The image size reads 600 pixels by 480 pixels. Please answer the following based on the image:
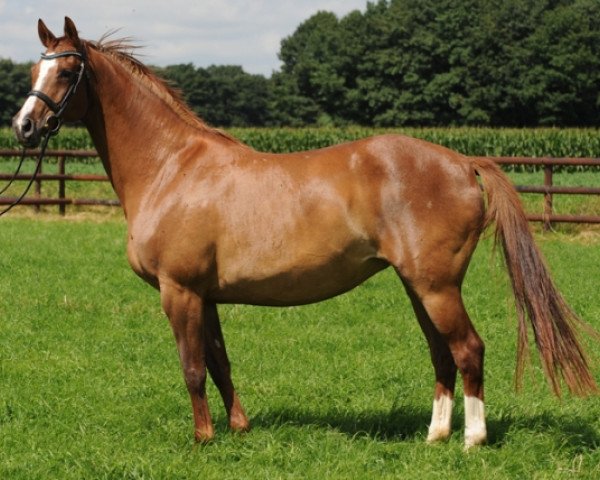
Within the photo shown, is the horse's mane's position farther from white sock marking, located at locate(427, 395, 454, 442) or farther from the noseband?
white sock marking, located at locate(427, 395, 454, 442)

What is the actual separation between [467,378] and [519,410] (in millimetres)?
874

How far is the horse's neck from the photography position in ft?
16.0

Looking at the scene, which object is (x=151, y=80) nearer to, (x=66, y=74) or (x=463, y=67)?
(x=66, y=74)

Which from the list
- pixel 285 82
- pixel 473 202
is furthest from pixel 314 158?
pixel 285 82

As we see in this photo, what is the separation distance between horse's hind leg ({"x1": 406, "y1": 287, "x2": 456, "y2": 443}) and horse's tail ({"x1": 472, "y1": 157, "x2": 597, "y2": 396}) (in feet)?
1.40

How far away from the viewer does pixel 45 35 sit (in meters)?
4.71

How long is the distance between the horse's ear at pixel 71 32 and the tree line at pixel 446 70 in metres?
55.8

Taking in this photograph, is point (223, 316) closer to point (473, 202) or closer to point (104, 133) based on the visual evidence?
point (104, 133)

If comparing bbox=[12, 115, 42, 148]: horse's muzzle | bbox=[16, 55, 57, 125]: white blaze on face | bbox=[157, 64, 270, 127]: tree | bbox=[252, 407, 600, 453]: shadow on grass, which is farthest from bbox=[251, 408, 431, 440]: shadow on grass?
bbox=[157, 64, 270, 127]: tree

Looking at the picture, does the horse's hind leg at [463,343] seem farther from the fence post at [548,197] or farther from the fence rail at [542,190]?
the fence post at [548,197]

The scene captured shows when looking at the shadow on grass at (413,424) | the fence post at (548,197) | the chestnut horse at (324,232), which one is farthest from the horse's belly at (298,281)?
the fence post at (548,197)

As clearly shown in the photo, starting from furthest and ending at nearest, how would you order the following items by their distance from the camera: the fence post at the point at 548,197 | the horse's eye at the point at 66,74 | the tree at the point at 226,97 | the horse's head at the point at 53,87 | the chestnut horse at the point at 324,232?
the tree at the point at 226,97 → the fence post at the point at 548,197 → the horse's eye at the point at 66,74 → the horse's head at the point at 53,87 → the chestnut horse at the point at 324,232

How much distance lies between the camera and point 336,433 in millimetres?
4723

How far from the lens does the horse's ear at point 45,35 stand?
4.69 metres
